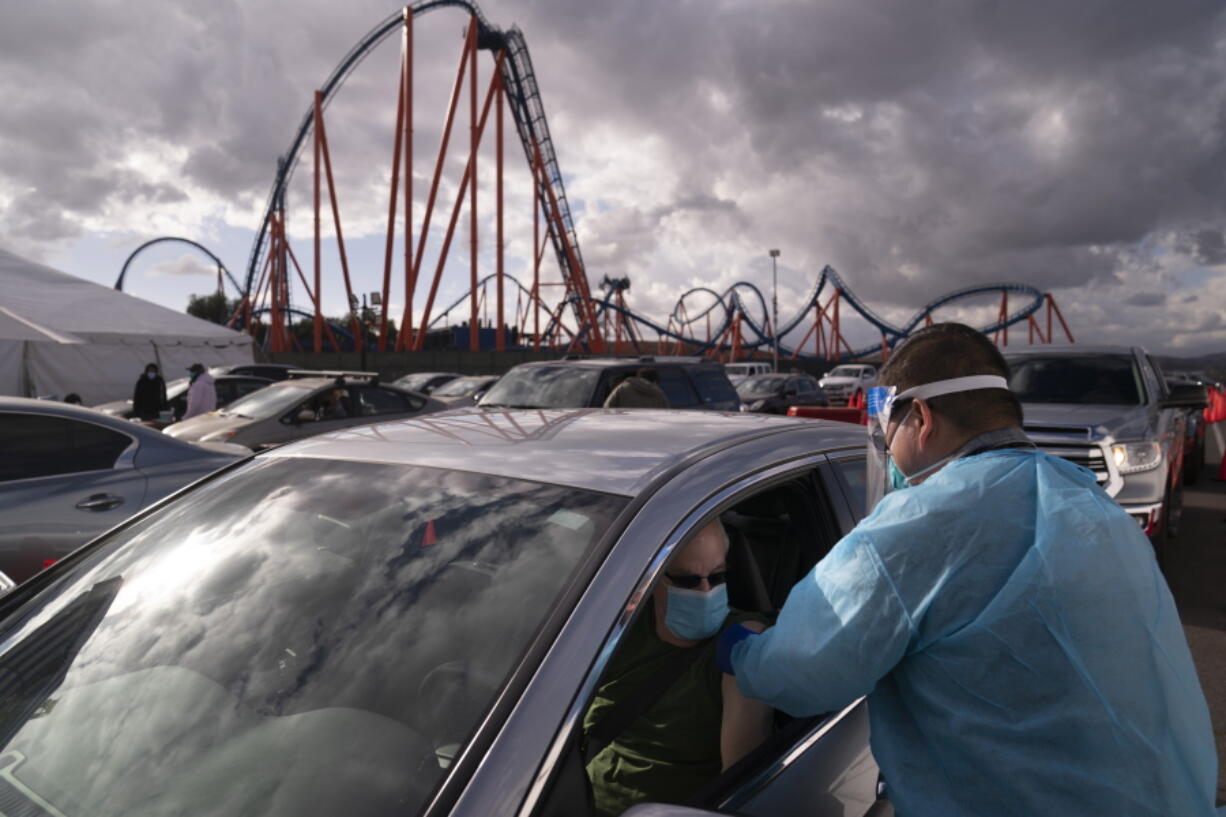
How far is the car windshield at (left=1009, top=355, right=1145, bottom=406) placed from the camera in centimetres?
676

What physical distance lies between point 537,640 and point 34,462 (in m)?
4.52

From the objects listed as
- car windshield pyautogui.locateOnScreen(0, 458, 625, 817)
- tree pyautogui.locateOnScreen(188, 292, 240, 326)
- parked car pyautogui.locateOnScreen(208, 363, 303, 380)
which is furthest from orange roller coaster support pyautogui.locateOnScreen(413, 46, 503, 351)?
tree pyautogui.locateOnScreen(188, 292, 240, 326)

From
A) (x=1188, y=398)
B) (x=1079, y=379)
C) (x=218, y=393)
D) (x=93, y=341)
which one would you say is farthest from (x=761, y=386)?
(x=93, y=341)

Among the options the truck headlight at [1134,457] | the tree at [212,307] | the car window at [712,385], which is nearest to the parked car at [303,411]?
the car window at [712,385]

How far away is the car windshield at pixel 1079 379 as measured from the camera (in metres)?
6.76

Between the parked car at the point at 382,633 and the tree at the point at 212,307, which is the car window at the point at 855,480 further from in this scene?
the tree at the point at 212,307

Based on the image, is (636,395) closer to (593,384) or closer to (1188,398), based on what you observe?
(593,384)

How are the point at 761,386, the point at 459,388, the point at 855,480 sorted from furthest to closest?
the point at 459,388, the point at 761,386, the point at 855,480

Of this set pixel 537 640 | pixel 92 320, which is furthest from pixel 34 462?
pixel 92 320

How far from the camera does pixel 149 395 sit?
1167 centimetres

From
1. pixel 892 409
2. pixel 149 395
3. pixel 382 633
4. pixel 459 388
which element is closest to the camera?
pixel 382 633

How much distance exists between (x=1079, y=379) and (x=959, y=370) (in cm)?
662

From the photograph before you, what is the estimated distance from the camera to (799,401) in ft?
61.9

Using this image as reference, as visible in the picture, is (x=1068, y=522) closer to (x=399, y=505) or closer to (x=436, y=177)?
(x=399, y=505)
